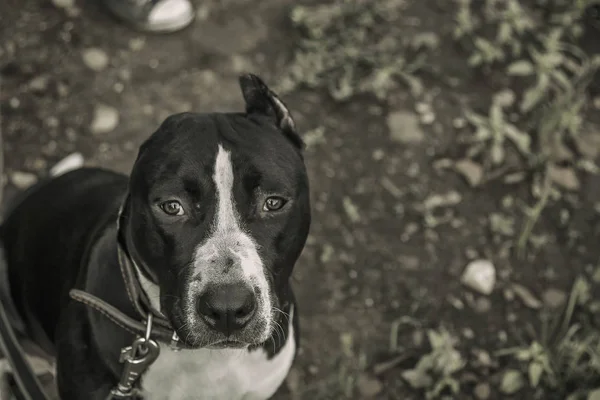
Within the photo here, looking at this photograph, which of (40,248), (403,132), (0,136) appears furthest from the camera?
(403,132)

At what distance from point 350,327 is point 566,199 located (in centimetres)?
149

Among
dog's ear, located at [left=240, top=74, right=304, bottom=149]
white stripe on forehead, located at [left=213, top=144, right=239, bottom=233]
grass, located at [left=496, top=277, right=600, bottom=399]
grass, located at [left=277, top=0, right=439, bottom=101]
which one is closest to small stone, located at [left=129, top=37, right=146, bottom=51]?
grass, located at [left=277, top=0, right=439, bottom=101]

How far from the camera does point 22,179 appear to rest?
13.2 ft

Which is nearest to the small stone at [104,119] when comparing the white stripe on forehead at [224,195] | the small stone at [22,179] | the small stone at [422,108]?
the small stone at [22,179]

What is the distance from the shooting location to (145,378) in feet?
8.15

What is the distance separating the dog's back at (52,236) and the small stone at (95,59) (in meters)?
1.56

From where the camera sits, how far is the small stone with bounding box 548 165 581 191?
14.2 ft

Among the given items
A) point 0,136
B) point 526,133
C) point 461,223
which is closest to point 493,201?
point 461,223

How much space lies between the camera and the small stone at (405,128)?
4.43 m

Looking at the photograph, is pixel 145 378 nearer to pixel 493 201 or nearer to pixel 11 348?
pixel 11 348

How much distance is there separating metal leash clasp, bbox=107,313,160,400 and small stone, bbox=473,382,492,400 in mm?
1794

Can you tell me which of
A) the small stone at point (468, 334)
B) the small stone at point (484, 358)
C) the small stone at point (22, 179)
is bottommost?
the small stone at point (484, 358)

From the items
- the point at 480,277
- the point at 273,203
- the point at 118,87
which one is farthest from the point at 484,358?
the point at 118,87

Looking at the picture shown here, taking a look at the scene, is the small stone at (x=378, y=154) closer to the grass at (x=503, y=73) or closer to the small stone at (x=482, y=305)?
the grass at (x=503, y=73)
